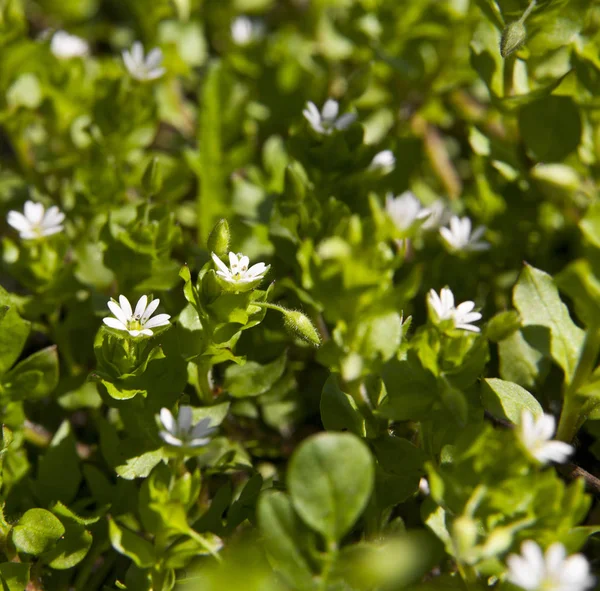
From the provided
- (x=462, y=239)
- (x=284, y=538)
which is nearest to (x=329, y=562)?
(x=284, y=538)

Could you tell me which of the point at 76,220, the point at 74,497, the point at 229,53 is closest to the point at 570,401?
the point at 74,497

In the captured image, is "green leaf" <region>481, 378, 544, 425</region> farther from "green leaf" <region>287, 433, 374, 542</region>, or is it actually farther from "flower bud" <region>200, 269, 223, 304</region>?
"flower bud" <region>200, 269, 223, 304</region>

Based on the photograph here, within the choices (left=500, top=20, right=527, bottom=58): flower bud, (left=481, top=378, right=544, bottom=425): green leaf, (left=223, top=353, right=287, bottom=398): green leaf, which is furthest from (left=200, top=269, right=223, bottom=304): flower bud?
(left=500, top=20, right=527, bottom=58): flower bud

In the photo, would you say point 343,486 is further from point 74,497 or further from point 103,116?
point 103,116

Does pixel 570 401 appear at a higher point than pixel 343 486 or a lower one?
lower

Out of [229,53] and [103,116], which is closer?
[103,116]

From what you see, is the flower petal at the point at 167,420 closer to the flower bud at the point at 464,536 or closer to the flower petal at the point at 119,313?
the flower petal at the point at 119,313

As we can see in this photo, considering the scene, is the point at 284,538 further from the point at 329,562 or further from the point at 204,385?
the point at 204,385

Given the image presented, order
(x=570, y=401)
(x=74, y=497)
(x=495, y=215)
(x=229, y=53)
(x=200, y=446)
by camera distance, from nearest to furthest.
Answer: (x=200, y=446)
(x=570, y=401)
(x=74, y=497)
(x=495, y=215)
(x=229, y=53)
